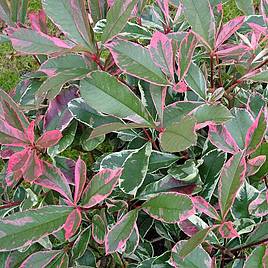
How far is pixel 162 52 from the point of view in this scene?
3.27 ft

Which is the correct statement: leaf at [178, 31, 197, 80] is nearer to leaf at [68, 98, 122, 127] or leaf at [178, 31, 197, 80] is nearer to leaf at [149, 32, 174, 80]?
leaf at [149, 32, 174, 80]

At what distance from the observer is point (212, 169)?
42.5 inches

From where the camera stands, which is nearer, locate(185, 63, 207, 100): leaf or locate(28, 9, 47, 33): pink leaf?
locate(185, 63, 207, 100): leaf

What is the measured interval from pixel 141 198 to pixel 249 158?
24 centimetres

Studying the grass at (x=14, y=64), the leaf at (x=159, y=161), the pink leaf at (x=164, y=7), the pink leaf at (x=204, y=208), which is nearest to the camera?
the pink leaf at (x=204, y=208)

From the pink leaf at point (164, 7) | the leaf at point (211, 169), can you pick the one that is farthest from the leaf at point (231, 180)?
the pink leaf at point (164, 7)

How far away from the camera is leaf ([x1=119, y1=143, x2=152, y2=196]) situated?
1.00 m

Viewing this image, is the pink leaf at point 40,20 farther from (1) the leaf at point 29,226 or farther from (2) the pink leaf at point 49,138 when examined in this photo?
(1) the leaf at point 29,226

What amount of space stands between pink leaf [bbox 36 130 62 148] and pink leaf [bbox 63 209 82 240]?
141 mm

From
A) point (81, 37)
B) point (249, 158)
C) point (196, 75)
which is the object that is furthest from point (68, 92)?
point (249, 158)

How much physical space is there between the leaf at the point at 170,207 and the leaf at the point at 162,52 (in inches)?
9.3

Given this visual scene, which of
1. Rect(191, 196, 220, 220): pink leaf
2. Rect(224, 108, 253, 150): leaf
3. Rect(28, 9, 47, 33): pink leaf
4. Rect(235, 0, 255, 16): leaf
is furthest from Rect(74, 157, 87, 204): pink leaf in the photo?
Rect(235, 0, 255, 16): leaf

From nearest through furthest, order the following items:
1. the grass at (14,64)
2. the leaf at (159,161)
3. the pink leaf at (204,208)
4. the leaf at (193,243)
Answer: the leaf at (193,243)
the pink leaf at (204,208)
the leaf at (159,161)
the grass at (14,64)

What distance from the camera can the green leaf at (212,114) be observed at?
965 mm
